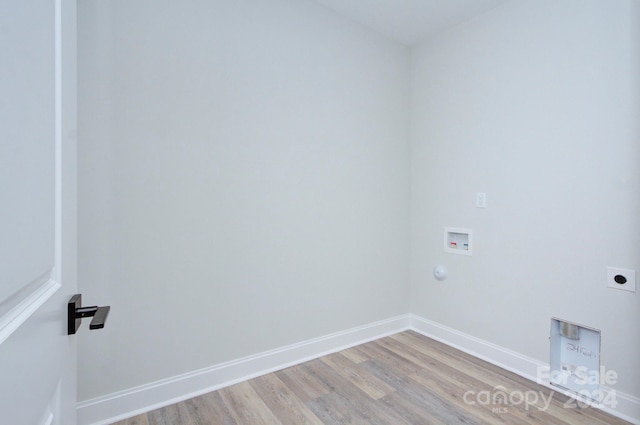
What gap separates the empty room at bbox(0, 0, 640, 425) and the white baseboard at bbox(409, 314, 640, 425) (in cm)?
1

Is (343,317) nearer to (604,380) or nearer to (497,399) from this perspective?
(497,399)

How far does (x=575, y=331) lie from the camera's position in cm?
198

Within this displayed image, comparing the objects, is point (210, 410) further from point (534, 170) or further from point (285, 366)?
point (534, 170)

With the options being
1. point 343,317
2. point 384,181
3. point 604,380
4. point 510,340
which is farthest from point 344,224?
point 604,380

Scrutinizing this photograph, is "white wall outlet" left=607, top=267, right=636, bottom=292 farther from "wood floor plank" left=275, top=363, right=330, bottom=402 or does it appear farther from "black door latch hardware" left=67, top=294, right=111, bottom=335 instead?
"black door latch hardware" left=67, top=294, right=111, bottom=335

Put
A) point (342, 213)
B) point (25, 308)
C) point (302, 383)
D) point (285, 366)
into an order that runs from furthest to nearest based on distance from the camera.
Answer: point (342, 213), point (285, 366), point (302, 383), point (25, 308)

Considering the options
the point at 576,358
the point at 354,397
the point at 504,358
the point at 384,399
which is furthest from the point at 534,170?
the point at 354,397

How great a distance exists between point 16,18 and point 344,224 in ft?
7.58

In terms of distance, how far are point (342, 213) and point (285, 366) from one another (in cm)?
125

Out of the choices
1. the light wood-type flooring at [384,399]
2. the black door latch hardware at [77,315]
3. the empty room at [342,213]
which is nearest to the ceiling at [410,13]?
the empty room at [342,213]

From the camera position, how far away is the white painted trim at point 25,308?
340mm

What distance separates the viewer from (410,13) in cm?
249

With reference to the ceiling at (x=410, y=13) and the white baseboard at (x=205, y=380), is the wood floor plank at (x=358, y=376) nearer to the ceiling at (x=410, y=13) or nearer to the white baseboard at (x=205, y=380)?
the white baseboard at (x=205, y=380)

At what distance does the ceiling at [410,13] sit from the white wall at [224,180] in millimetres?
114
